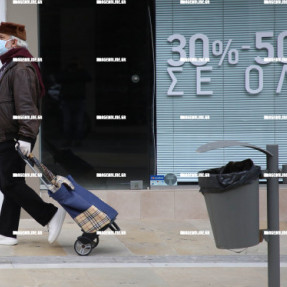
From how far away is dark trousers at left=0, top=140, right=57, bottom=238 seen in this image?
727 cm

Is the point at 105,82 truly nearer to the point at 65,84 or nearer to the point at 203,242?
the point at 65,84

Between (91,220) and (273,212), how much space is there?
2156mm

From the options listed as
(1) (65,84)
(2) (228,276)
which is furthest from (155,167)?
(2) (228,276)

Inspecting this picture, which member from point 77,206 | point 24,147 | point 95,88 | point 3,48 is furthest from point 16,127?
point 95,88

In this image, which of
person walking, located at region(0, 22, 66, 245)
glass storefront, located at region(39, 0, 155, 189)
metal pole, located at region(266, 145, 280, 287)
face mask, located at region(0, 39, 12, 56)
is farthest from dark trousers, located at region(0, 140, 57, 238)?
metal pole, located at region(266, 145, 280, 287)

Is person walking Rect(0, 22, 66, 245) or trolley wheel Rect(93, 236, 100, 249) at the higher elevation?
person walking Rect(0, 22, 66, 245)

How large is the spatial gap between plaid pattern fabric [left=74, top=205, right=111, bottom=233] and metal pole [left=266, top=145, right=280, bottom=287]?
2024 mm

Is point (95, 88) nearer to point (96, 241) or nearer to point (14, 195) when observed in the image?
point (14, 195)

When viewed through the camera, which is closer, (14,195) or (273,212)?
(273,212)

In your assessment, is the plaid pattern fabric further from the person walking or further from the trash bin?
the trash bin

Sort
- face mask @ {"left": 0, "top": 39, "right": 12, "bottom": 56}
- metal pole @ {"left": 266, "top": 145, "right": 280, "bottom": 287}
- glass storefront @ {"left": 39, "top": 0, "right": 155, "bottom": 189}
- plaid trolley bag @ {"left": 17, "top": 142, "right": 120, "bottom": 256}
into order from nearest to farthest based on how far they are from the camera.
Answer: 1. metal pole @ {"left": 266, "top": 145, "right": 280, "bottom": 287}
2. plaid trolley bag @ {"left": 17, "top": 142, "right": 120, "bottom": 256}
3. face mask @ {"left": 0, "top": 39, "right": 12, "bottom": 56}
4. glass storefront @ {"left": 39, "top": 0, "right": 155, "bottom": 189}

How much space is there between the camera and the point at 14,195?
289 inches

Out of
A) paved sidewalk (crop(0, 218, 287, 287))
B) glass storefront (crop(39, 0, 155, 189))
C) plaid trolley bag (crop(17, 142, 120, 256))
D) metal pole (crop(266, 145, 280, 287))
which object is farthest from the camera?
glass storefront (crop(39, 0, 155, 189))

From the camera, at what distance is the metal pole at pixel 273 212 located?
5324mm
